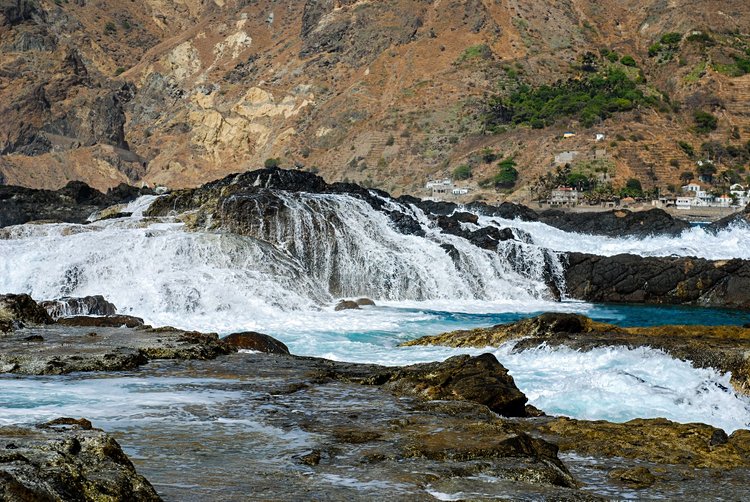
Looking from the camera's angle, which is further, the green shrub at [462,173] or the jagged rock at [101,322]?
the green shrub at [462,173]

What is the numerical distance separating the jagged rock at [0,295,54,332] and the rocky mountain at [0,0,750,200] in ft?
294

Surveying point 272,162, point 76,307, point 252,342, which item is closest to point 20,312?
Result: point 252,342

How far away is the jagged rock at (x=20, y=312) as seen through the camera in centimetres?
1934

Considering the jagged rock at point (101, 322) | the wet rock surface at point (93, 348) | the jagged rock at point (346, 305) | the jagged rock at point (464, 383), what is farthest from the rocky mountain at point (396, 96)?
the jagged rock at point (464, 383)

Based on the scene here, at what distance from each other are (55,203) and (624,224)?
36348 mm

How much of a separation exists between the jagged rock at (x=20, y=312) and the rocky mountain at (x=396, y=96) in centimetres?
8950

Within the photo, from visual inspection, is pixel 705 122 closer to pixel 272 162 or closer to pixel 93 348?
pixel 272 162

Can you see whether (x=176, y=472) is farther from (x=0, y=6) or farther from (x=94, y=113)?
(x=0, y=6)

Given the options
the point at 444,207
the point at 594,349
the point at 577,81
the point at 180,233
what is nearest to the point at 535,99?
the point at 577,81

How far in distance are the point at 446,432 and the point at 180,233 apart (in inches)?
1038

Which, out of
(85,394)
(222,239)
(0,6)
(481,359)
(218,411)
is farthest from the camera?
(0,6)

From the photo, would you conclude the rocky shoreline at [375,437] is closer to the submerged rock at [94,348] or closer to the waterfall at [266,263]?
the submerged rock at [94,348]

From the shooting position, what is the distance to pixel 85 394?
464 inches

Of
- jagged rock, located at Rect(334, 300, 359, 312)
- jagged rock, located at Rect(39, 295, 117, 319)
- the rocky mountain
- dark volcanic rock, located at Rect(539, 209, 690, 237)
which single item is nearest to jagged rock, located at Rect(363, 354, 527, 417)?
jagged rock, located at Rect(39, 295, 117, 319)
